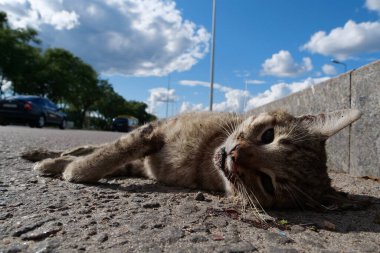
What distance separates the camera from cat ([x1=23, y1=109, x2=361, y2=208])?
305cm

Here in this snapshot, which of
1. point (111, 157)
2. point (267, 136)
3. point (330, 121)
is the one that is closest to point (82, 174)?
point (111, 157)

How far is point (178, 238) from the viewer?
2.10m

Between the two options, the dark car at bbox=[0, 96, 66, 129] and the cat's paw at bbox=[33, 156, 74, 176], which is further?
the dark car at bbox=[0, 96, 66, 129]

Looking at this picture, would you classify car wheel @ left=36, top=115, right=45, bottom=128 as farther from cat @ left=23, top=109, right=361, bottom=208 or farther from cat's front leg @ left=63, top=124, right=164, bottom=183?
cat's front leg @ left=63, top=124, right=164, bottom=183

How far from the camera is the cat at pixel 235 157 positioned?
3055 millimetres

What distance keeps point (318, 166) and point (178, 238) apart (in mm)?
1680

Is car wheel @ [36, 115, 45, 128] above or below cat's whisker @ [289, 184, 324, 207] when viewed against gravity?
above

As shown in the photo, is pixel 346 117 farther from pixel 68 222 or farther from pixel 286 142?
pixel 68 222

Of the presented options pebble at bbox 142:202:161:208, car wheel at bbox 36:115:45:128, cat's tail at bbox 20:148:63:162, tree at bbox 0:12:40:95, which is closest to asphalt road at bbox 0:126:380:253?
pebble at bbox 142:202:161:208

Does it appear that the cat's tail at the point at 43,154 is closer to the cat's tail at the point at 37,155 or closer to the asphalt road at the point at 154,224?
the cat's tail at the point at 37,155

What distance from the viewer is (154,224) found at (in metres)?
2.32

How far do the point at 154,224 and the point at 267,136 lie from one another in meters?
1.54

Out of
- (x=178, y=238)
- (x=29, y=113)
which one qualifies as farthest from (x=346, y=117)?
(x=29, y=113)

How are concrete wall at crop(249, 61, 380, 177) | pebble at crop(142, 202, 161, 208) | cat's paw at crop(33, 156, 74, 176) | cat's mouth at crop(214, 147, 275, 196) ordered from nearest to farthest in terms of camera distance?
pebble at crop(142, 202, 161, 208)
cat's mouth at crop(214, 147, 275, 196)
cat's paw at crop(33, 156, 74, 176)
concrete wall at crop(249, 61, 380, 177)
